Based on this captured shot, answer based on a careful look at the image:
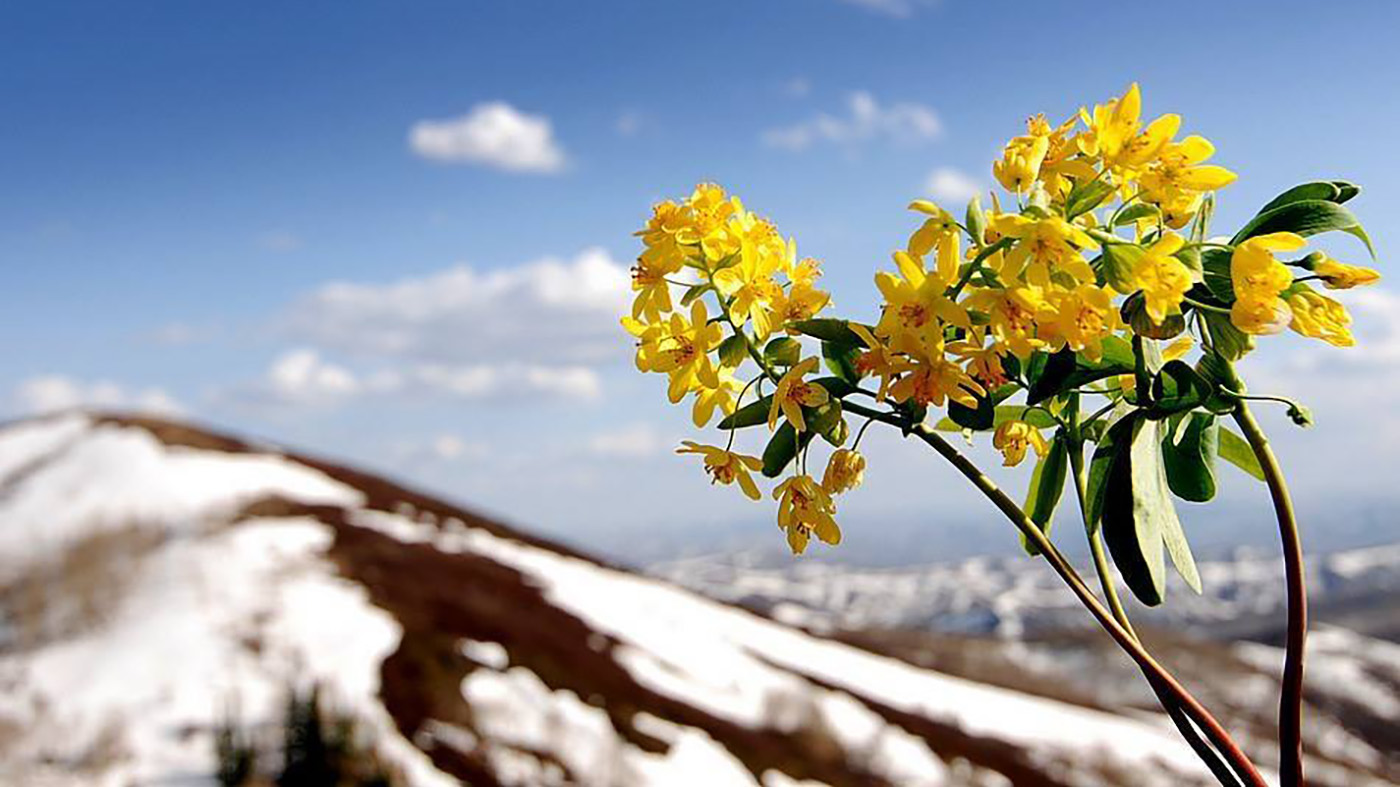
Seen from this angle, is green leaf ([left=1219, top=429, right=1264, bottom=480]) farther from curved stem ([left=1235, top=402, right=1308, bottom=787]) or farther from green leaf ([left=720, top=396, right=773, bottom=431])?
green leaf ([left=720, top=396, right=773, bottom=431])

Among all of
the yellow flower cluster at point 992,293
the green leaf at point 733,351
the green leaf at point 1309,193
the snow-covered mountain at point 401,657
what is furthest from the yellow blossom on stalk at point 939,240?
the snow-covered mountain at point 401,657

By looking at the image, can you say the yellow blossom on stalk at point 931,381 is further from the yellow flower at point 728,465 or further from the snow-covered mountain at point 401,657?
the snow-covered mountain at point 401,657

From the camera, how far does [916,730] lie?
822 inches

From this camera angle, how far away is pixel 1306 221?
5.36 feet

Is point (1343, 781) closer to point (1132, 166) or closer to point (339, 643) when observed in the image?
point (339, 643)

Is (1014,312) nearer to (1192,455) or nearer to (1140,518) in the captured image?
(1140,518)

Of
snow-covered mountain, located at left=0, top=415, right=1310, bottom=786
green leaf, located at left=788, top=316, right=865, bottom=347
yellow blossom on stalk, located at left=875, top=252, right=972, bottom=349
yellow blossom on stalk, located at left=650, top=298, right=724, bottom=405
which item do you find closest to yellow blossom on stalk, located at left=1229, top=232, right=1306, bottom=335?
yellow blossom on stalk, located at left=875, top=252, right=972, bottom=349

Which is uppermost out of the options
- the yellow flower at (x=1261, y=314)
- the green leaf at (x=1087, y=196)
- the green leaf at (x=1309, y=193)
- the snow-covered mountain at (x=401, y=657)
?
the green leaf at (x=1309, y=193)

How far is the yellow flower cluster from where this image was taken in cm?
150

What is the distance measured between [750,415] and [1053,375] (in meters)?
0.45

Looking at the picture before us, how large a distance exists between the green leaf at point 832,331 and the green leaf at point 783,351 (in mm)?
58

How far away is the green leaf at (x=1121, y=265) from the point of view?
1507 mm

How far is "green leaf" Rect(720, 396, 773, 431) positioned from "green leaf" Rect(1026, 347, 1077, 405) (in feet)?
1.26

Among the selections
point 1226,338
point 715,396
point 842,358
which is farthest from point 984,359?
point 715,396
